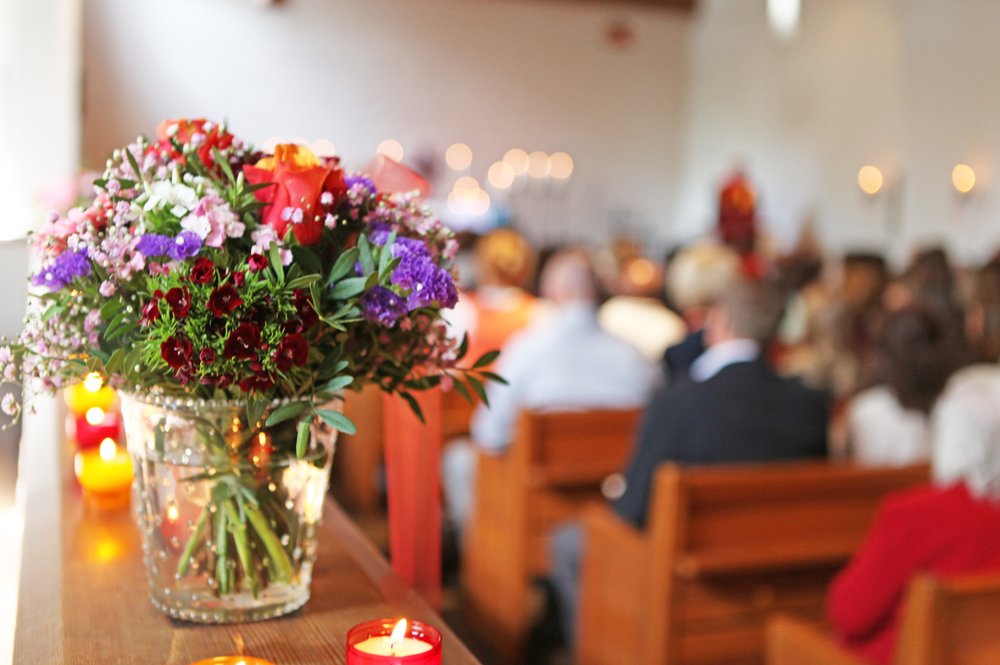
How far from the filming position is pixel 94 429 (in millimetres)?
1965

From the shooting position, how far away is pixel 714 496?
2.72 m

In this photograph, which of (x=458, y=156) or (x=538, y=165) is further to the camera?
(x=538, y=165)

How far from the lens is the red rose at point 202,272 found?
1.00 m

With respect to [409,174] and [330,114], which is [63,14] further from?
[330,114]

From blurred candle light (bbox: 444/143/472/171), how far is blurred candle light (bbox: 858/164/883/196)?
4.45m

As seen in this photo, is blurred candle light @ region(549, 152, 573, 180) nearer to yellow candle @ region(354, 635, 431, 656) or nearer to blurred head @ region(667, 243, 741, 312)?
blurred head @ region(667, 243, 741, 312)

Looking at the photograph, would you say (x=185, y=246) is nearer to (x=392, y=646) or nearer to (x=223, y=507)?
(x=223, y=507)

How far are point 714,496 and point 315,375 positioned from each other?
1818 mm

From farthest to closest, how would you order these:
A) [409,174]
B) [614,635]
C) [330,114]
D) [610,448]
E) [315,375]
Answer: [330,114] → [610,448] → [614,635] → [409,174] → [315,375]

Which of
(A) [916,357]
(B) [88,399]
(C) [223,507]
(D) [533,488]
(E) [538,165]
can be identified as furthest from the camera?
(E) [538,165]

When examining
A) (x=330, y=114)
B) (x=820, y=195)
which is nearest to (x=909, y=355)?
(x=820, y=195)

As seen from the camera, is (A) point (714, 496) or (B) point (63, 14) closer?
(A) point (714, 496)

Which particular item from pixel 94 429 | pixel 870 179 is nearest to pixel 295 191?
pixel 94 429

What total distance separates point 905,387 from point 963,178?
487cm
